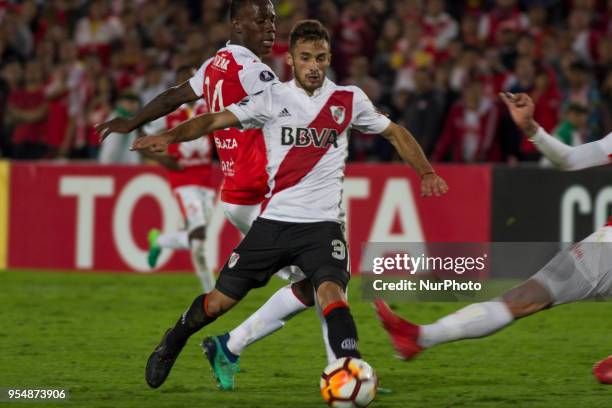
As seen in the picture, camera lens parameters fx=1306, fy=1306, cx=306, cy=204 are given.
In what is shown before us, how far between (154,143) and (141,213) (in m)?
8.33

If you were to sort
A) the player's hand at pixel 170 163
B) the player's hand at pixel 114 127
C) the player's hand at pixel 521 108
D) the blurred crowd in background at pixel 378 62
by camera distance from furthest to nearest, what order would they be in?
1. the blurred crowd in background at pixel 378 62
2. the player's hand at pixel 170 163
3. the player's hand at pixel 114 127
4. the player's hand at pixel 521 108

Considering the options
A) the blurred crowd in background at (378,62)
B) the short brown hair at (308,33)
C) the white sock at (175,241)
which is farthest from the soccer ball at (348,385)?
the blurred crowd in background at (378,62)

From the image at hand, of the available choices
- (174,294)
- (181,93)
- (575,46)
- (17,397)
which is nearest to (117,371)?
(17,397)

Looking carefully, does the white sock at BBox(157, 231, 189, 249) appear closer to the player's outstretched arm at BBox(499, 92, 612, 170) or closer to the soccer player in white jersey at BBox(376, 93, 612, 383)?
the soccer player in white jersey at BBox(376, 93, 612, 383)

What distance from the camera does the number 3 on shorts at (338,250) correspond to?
275 inches

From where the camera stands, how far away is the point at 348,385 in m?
6.43

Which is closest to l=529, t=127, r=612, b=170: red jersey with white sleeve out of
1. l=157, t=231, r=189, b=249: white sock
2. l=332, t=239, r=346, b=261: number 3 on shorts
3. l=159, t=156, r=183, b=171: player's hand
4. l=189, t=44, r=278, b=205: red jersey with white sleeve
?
l=332, t=239, r=346, b=261: number 3 on shorts

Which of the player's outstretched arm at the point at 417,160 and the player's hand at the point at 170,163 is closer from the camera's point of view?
the player's outstretched arm at the point at 417,160

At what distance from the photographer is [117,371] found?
27.0 ft

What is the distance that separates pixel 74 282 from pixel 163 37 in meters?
5.30
